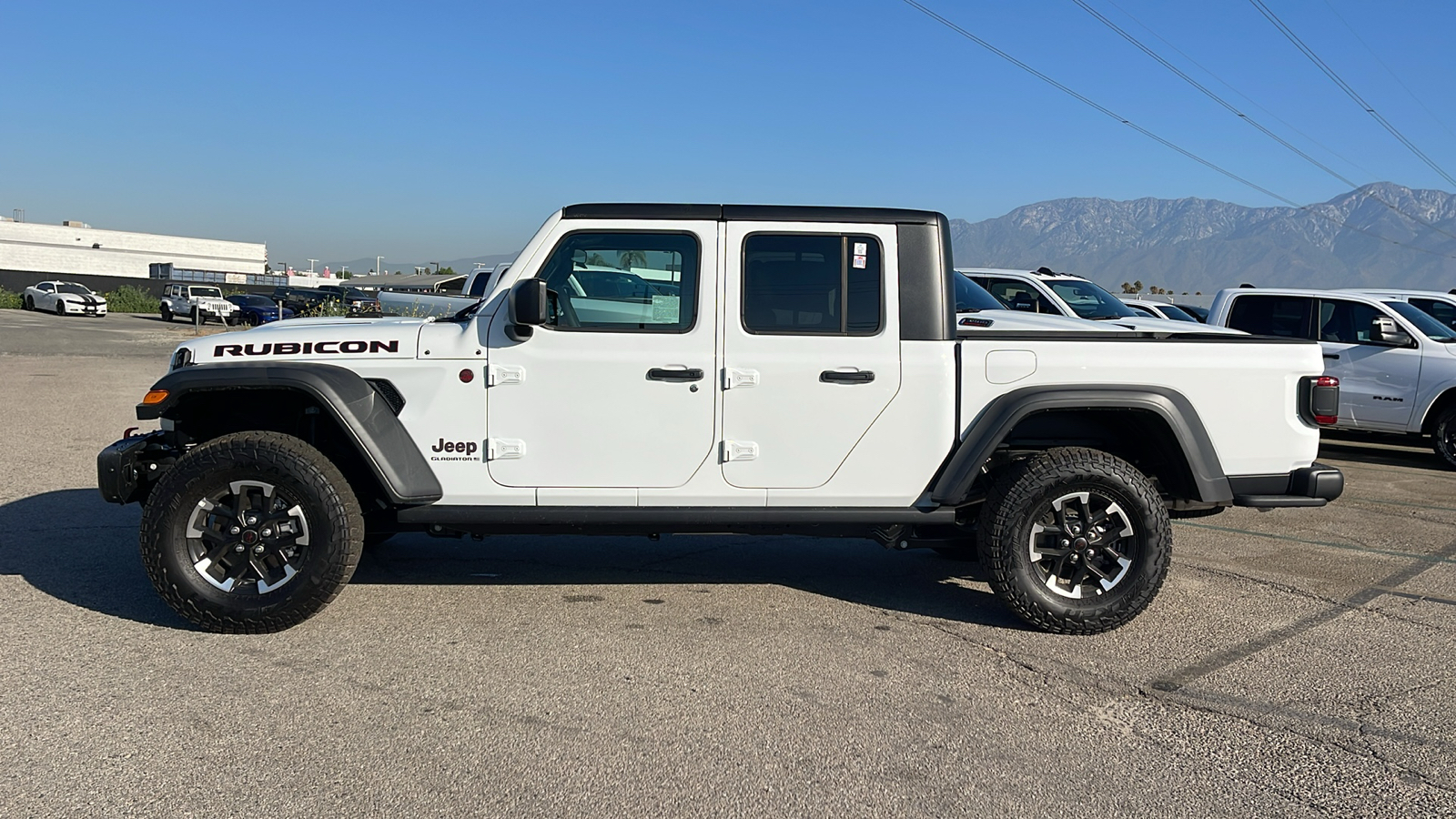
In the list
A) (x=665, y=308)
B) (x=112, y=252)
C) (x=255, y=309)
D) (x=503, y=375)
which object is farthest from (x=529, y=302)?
(x=112, y=252)

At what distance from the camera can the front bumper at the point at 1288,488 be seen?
17.0ft

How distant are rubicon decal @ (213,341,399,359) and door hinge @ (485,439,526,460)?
0.61 metres

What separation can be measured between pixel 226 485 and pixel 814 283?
112 inches

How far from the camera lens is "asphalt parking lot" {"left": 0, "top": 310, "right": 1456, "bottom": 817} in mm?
3426

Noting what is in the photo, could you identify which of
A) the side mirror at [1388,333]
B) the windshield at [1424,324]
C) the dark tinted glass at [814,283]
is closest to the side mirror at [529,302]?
the dark tinted glass at [814,283]

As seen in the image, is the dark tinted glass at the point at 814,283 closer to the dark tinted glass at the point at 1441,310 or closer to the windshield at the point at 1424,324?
the windshield at the point at 1424,324

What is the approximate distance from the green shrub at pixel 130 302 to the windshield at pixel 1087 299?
5347 cm

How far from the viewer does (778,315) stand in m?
5.08

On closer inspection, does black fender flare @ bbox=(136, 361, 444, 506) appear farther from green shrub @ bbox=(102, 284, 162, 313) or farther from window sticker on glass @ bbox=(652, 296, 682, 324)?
green shrub @ bbox=(102, 284, 162, 313)

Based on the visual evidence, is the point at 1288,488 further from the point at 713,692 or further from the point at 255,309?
the point at 255,309

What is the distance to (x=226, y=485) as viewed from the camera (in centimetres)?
488

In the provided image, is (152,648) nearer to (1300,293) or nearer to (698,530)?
(698,530)

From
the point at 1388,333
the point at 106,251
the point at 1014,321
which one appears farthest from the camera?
the point at 106,251

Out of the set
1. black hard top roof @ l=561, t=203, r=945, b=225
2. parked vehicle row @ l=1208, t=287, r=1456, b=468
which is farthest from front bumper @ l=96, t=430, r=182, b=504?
parked vehicle row @ l=1208, t=287, r=1456, b=468
